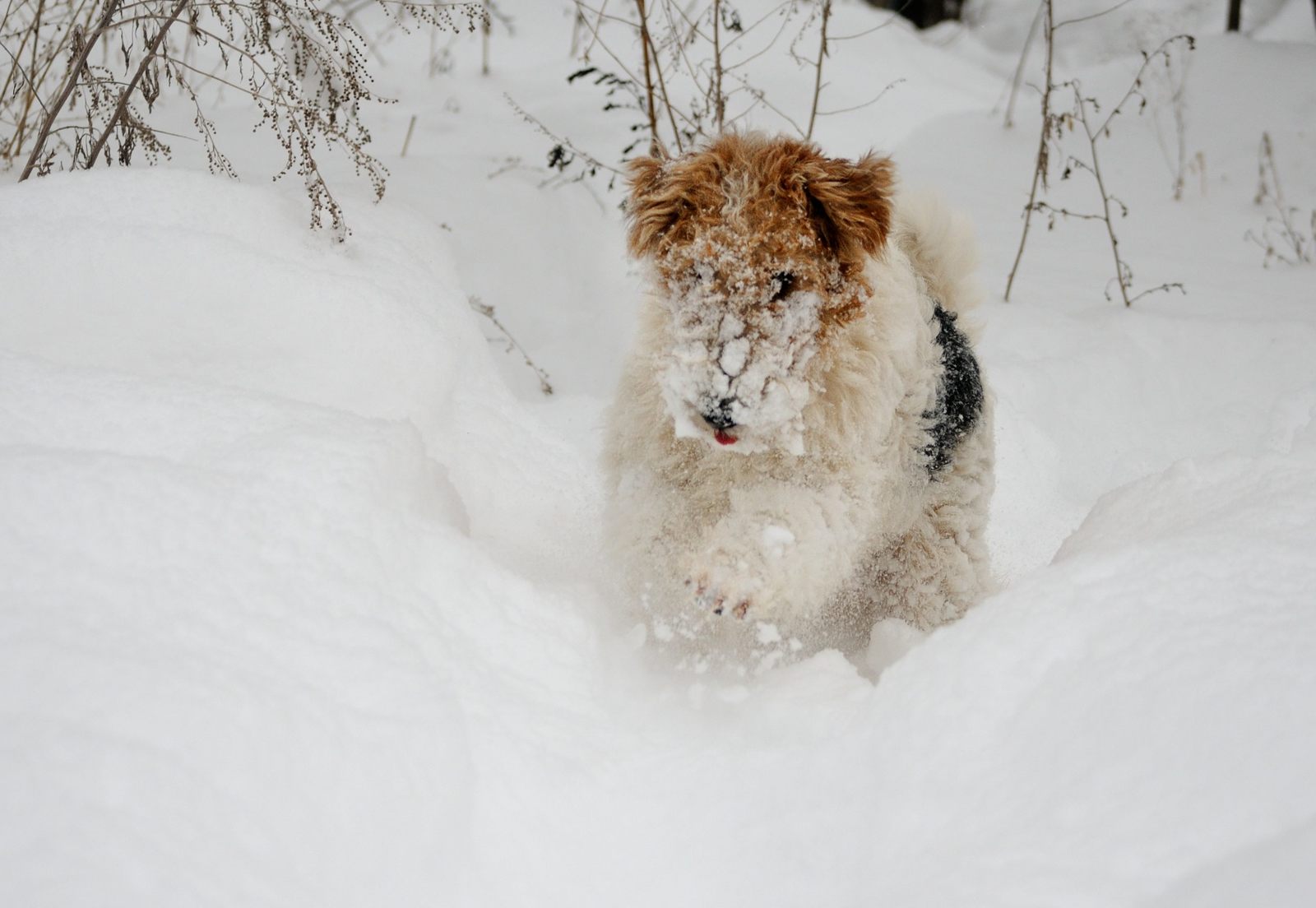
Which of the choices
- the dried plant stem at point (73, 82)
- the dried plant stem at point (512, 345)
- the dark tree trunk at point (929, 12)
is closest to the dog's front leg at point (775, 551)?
the dried plant stem at point (512, 345)

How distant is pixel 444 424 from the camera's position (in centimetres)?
318

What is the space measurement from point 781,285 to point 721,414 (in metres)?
0.34

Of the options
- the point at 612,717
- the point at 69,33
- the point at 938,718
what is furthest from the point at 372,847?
the point at 69,33

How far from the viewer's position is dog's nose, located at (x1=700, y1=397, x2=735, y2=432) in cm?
219

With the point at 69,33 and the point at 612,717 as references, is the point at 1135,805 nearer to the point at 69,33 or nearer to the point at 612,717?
the point at 612,717

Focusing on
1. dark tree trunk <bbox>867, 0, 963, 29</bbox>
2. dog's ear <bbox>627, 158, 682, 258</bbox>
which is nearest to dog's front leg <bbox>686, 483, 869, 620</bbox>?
dog's ear <bbox>627, 158, 682, 258</bbox>

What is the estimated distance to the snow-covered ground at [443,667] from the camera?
1.40m

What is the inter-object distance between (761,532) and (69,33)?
325cm

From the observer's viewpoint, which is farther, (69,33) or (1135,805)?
(69,33)

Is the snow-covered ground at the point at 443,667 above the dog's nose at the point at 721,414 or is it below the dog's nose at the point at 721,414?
below

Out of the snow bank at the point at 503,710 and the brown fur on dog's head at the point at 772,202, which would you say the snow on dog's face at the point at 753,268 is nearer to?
the brown fur on dog's head at the point at 772,202

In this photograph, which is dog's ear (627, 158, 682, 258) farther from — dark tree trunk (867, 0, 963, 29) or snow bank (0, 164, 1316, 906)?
dark tree trunk (867, 0, 963, 29)

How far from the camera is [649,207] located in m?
2.37

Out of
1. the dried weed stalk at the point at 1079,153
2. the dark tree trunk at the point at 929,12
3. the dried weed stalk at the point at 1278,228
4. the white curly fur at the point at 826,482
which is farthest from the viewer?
the dark tree trunk at the point at 929,12
